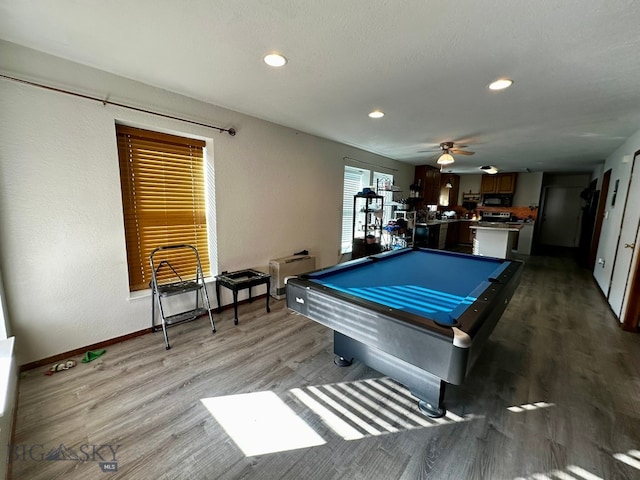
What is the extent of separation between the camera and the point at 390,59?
1891 millimetres

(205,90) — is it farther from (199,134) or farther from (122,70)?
(122,70)

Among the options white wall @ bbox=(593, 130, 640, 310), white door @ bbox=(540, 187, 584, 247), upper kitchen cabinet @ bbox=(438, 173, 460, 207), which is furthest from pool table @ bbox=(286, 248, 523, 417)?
white door @ bbox=(540, 187, 584, 247)

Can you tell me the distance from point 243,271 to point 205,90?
2.05 meters

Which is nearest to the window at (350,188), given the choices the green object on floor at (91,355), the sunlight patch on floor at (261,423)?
the sunlight patch on floor at (261,423)

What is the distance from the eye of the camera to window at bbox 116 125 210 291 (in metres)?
2.53

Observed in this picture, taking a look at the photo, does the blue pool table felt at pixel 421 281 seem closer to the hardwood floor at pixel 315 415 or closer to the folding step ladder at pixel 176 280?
the hardwood floor at pixel 315 415

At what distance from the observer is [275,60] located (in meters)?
1.94

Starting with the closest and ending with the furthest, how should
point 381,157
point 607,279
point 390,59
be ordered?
point 390,59 < point 607,279 < point 381,157

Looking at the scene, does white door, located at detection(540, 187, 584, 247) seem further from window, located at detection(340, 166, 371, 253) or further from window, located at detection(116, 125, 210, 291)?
window, located at detection(116, 125, 210, 291)

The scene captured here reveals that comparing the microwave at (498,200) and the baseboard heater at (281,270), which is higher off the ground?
the microwave at (498,200)

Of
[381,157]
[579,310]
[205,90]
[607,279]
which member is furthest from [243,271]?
[607,279]

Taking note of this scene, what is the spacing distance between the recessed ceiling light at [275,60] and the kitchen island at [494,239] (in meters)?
5.18

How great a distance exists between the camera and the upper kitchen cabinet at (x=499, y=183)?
302 inches

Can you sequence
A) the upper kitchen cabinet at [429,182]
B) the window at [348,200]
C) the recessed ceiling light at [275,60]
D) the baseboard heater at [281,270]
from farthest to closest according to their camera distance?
1. the upper kitchen cabinet at [429,182]
2. the window at [348,200]
3. the baseboard heater at [281,270]
4. the recessed ceiling light at [275,60]
